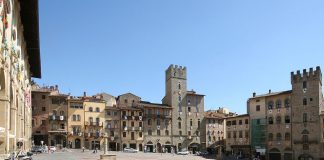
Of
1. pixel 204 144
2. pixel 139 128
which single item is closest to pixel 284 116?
pixel 204 144

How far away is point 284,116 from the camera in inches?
2685

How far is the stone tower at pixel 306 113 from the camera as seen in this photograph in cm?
6306

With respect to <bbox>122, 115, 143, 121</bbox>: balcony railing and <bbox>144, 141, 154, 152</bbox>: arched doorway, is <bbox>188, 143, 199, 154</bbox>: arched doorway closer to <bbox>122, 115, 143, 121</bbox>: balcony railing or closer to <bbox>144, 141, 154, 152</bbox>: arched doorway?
<bbox>144, 141, 154, 152</bbox>: arched doorway

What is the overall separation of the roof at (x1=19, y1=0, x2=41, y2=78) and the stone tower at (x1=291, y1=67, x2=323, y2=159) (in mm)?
45592

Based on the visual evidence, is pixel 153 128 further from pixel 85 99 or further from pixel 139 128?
pixel 85 99

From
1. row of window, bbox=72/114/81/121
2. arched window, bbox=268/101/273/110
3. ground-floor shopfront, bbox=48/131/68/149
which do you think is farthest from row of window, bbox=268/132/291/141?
ground-floor shopfront, bbox=48/131/68/149

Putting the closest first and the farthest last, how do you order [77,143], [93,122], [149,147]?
[77,143] → [93,122] → [149,147]

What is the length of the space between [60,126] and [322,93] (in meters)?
47.9

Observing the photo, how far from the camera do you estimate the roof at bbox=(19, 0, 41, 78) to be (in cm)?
2195

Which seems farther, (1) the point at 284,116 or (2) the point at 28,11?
(1) the point at 284,116

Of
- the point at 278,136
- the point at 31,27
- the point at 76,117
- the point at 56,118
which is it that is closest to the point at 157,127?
the point at 76,117

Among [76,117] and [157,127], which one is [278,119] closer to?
[157,127]

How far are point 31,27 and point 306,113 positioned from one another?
170ft

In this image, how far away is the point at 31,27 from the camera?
26.1m
